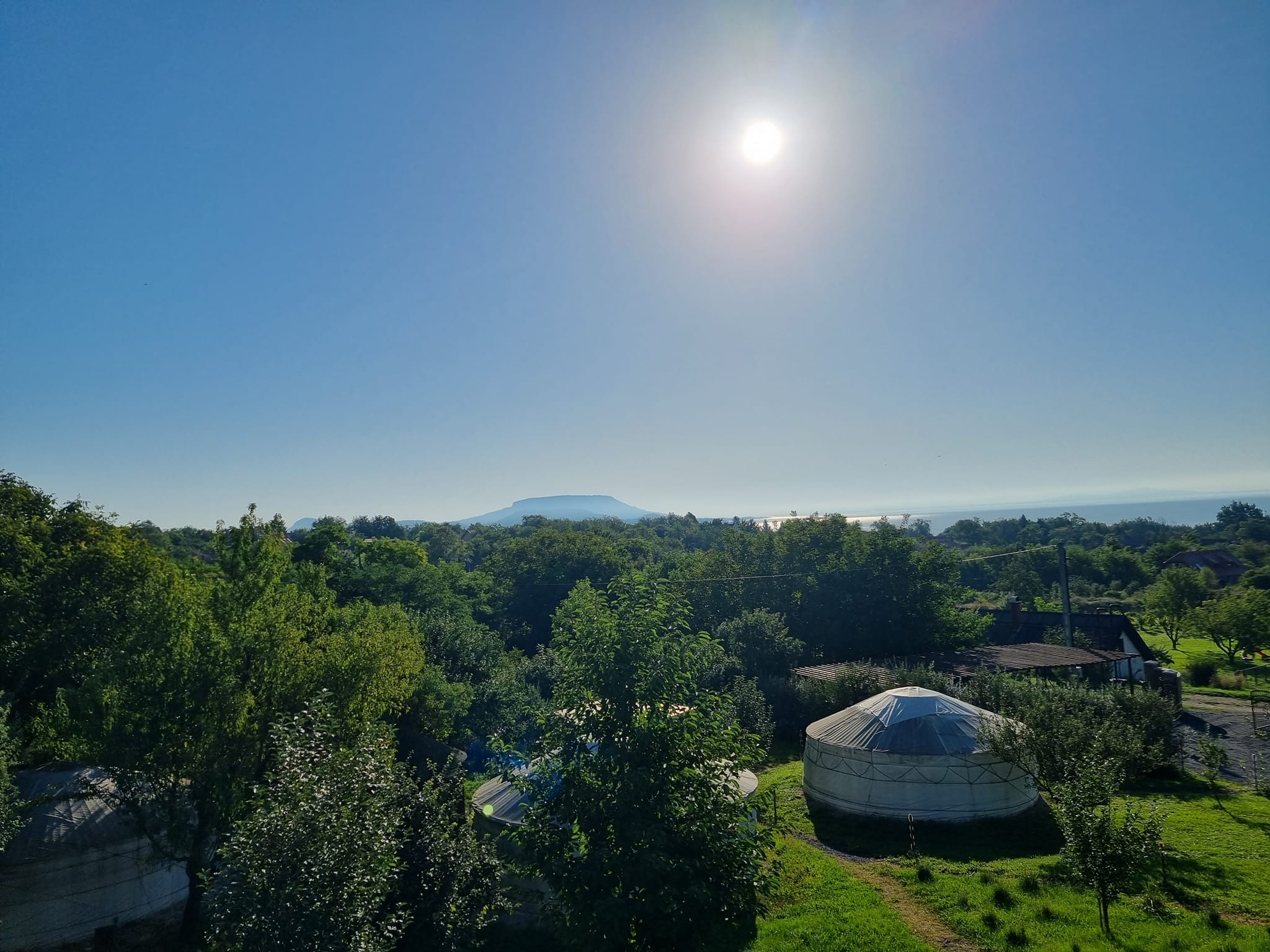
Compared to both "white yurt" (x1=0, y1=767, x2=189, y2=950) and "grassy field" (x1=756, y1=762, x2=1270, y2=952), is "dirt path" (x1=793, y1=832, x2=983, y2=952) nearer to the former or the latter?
"grassy field" (x1=756, y1=762, x2=1270, y2=952)

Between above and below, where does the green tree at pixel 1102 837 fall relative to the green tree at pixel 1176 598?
above

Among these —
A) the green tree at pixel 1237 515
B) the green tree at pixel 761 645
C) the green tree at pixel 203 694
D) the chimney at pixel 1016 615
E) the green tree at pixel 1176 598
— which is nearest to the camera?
the green tree at pixel 203 694

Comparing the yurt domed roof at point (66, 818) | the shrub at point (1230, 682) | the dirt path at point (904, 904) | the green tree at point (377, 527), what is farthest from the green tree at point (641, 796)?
the green tree at point (377, 527)

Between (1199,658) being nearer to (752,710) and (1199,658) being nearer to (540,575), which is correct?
(752,710)

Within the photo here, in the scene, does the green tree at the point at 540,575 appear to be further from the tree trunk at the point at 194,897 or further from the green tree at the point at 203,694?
the green tree at the point at 203,694

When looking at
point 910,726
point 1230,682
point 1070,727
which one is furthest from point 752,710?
point 1230,682

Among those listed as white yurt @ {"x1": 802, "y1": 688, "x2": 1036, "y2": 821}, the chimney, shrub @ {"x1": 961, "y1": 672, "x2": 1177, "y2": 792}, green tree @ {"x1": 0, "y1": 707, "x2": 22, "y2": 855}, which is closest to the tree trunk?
green tree @ {"x1": 0, "y1": 707, "x2": 22, "y2": 855}

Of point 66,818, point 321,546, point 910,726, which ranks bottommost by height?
point 66,818
